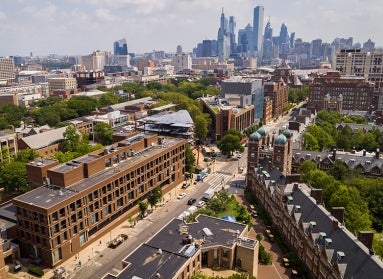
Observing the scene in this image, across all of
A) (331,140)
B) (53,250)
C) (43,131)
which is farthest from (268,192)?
(43,131)

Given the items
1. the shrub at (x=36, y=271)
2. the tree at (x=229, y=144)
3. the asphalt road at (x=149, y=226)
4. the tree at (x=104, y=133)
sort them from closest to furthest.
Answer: the shrub at (x=36, y=271), the asphalt road at (x=149, y=226), the tree at (x=229, y=144), the tree at (x=104, y=133)

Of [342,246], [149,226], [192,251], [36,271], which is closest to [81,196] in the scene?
[36,271]

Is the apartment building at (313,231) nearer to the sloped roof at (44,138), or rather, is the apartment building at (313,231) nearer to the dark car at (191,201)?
the dark car at (191,201)

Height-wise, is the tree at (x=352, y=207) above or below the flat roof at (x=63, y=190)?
below

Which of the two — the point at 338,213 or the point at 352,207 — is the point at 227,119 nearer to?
the point at 352,207

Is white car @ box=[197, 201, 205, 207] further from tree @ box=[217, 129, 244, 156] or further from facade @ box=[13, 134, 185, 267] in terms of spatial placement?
tree @ box=[217, 129, 244, 156]

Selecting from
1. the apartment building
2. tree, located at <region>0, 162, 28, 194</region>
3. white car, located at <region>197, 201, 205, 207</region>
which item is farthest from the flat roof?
the apartment building

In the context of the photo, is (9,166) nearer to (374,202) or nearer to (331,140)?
(374,202)

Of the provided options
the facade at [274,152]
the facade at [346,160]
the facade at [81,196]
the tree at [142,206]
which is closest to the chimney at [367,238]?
the facade at [274,152]
